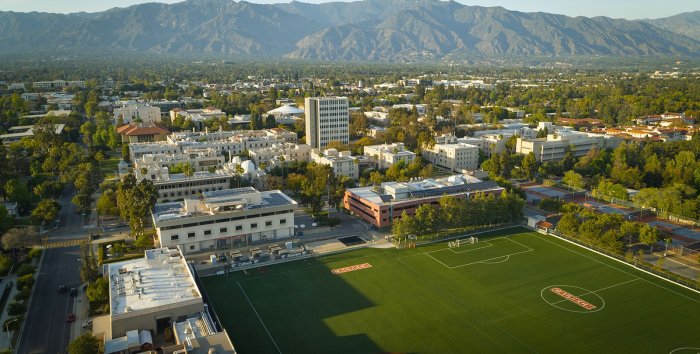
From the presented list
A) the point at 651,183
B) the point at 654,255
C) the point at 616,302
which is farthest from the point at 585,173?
the point at 616,302

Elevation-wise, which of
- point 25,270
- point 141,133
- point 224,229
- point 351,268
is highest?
point 141,133

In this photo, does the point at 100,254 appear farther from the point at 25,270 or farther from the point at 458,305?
the point at 458,305

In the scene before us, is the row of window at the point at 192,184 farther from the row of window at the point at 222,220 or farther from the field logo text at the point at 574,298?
the field logo text at the point at 574,298

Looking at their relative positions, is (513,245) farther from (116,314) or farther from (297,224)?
(116,314)

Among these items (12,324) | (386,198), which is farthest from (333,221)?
(12,324)

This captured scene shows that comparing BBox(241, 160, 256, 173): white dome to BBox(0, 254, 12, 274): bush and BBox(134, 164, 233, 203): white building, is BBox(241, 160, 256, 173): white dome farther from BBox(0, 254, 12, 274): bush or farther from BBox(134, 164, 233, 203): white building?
BBox(0, 254, 12, 274): bush

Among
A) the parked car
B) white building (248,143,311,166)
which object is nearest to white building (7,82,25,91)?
white building (248,143,311,166)

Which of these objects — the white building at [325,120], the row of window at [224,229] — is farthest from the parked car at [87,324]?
the white building at [325,120]
